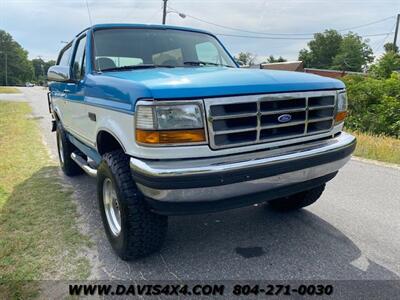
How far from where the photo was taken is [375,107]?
38.8 feet

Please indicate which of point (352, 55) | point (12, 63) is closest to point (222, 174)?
point (352, 55)

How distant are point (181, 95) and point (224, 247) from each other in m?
→ 1.55

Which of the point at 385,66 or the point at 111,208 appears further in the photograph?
the point at 385,66

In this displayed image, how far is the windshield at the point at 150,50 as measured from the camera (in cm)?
360

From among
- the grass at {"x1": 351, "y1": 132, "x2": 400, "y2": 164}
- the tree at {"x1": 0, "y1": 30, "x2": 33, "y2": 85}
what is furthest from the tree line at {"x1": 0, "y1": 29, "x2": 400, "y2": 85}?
the grass at {"x1": 351, "y1": 132, "x2": 400, "y2": 164}

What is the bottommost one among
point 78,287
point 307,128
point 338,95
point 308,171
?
point 78,287

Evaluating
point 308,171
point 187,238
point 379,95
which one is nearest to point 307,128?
point 308,171

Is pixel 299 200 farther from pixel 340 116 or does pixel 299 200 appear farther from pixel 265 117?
pixel 265 117

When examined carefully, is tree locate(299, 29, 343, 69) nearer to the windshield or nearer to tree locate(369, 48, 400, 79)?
tree locate(369, 48, 400, 79)

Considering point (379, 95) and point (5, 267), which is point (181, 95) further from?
point (379, 95)

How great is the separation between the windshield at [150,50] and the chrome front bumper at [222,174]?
149cm

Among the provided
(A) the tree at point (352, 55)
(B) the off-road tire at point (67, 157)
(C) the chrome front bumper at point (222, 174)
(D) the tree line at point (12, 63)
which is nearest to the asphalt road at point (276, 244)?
(C) the chrome front bumper at point (222, 174)

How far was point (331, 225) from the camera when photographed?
3.64 meters

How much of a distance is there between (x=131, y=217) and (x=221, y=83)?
3.87 ft
